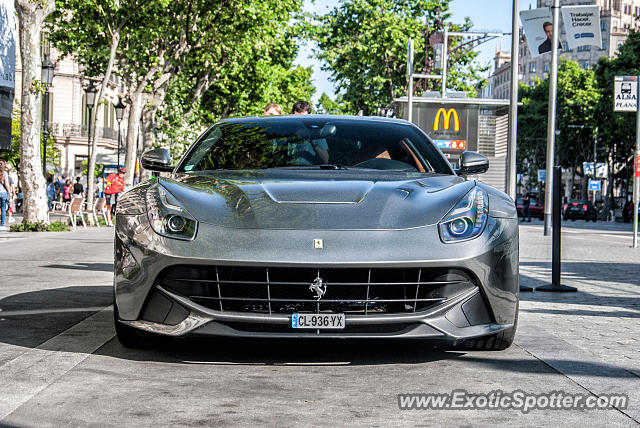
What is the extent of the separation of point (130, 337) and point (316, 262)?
1233 millimetres

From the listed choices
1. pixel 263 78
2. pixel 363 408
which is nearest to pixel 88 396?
pixel 363 408

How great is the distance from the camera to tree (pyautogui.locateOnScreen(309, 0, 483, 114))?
5781cm

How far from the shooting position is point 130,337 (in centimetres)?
552

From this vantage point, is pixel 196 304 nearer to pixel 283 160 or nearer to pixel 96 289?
pixel 283 160

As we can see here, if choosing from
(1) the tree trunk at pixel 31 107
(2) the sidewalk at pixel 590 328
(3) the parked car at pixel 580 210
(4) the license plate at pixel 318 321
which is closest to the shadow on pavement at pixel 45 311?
(4) the license plate at pixel 318 321

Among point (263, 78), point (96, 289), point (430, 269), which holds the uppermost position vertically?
point (263, 78)

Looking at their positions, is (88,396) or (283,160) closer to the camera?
(88,396)

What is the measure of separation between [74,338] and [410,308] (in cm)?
207

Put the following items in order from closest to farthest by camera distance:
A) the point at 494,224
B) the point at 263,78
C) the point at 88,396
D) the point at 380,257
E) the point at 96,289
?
1. the point at 88,396
2. the point at 380,257
3. the point at 494,224
4. the point at 96,289
5. the point at 263,78

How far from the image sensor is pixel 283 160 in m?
6.38

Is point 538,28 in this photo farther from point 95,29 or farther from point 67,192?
point 67,192

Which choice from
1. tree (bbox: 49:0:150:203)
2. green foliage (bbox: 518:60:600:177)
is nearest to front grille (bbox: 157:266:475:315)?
tree (bbox: 49:0:150:203)

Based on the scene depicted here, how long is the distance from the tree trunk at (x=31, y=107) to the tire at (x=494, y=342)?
759 inches

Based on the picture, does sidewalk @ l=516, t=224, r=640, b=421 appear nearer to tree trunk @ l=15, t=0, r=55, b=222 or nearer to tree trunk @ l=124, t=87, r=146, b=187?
tree trunk @ l=15, t=0, r=55, b=222
